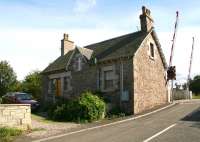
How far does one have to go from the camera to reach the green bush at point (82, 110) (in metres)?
21.4

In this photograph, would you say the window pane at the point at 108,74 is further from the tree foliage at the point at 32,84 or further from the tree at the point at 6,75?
the tree at the point at 6,75

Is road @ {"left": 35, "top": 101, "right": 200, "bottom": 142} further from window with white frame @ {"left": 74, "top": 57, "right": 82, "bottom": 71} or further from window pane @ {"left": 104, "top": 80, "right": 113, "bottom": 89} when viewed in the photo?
window with white frame @ {"left": 74, "top": 57, "right": 82, "bottom": 71}

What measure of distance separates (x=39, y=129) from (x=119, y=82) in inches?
393

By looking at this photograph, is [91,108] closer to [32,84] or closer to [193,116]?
[193,116]

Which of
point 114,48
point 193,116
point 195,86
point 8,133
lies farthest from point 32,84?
point 8,133

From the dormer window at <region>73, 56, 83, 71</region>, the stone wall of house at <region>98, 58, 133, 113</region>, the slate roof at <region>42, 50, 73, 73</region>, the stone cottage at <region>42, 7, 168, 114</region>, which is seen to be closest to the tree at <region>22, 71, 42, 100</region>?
the slate roof at <region>42, 50, 73, 73</region>

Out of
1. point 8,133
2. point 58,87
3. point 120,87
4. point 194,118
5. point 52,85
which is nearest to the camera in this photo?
point 8,133

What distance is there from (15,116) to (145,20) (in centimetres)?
1510

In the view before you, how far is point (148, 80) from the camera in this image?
2758 cm

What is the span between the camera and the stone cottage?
83.4ft

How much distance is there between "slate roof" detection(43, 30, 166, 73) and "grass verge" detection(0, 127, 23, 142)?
1178 centimetres

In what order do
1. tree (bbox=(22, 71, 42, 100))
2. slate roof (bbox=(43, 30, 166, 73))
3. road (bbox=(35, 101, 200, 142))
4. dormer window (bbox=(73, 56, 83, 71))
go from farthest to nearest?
tree (bbox=(22, 71, 42, 100)) < dormer window (bbox=(73, 56, 83, 71)) < slate roof (bbox=(43, 30, 166, 73)) < road (bbox=(35, 101, 200, 142))

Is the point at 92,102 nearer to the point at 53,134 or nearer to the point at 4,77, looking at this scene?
the point at 53,134

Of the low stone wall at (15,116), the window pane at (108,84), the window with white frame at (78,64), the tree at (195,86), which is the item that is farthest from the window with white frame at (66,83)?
the tree at (195,86)
